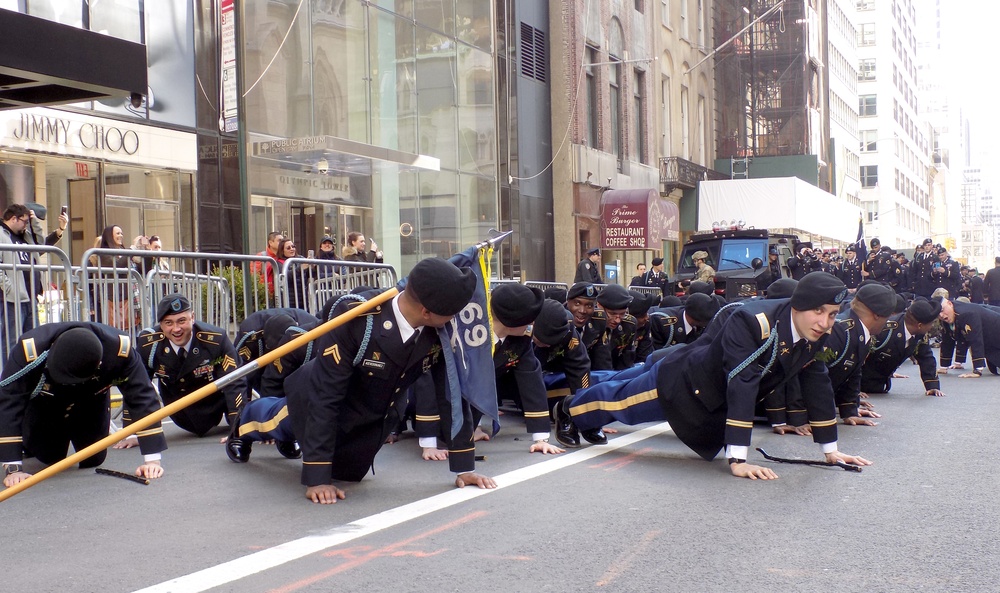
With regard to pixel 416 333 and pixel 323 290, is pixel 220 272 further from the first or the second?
pixel 416 333

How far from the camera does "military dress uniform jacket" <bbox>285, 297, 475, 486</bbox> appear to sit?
534 centimetres

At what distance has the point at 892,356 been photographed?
430 inches

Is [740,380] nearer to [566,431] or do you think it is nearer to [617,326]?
[566,431]

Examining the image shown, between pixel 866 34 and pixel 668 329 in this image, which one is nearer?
pixel 668 329

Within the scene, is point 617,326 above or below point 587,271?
below

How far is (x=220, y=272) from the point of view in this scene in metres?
9.99

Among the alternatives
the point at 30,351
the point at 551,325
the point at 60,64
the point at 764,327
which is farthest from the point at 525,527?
the point at 60,64

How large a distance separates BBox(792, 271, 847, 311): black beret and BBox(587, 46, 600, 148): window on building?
2668 cm

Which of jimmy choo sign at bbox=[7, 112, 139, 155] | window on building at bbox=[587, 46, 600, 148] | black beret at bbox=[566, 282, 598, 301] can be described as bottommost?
black beret at bbox=[566, 282, 598, 301]

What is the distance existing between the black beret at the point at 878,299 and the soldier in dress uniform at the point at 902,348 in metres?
2.36

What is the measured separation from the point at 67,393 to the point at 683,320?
6280 millimetres

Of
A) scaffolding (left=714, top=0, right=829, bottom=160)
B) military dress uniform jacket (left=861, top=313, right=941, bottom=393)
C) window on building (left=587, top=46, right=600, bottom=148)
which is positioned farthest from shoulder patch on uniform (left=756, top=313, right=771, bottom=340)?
scaffolding (left=714, top=0, right=829, bottom=160)

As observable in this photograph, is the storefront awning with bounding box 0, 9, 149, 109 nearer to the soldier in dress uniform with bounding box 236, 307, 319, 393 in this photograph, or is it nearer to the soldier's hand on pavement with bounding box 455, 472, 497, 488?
the soldier in dress uniform with bounding box 236, 307, 319, 393

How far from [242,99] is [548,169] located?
13.6 m
